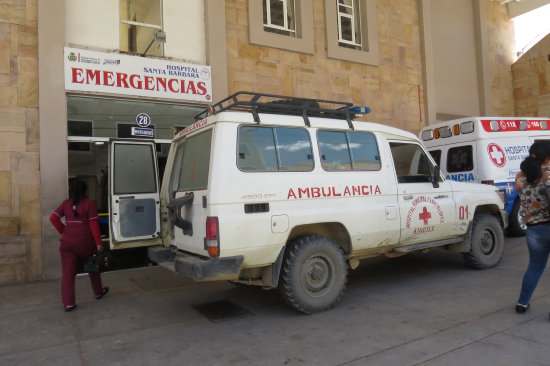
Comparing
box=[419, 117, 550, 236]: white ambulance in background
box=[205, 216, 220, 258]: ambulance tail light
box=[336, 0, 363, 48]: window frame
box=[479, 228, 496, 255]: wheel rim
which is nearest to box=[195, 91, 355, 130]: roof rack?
box=[205, 216, 220, 258]: ambulance tail light

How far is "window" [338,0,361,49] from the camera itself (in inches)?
449

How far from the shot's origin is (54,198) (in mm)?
7148

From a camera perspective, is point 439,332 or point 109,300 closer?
point 439,332

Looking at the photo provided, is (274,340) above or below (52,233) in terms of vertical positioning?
below

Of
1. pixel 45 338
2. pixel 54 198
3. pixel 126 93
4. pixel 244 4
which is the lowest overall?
pixel 45 338

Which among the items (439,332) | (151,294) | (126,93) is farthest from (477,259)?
(126,93)

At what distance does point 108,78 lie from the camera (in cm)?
782

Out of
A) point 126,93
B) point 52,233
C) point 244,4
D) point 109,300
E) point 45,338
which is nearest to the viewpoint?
point 45,338

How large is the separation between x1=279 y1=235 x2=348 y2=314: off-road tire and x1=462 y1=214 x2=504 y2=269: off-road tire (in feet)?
8.42

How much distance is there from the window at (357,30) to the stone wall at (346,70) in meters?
0.27

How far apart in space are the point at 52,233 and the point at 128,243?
6.02 ft

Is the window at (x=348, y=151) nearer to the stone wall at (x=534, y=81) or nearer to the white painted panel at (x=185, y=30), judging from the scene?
the white painted panel at (x=185, y=30)

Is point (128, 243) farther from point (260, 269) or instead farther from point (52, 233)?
point (260, 269)

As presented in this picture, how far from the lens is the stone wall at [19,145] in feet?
22.5
